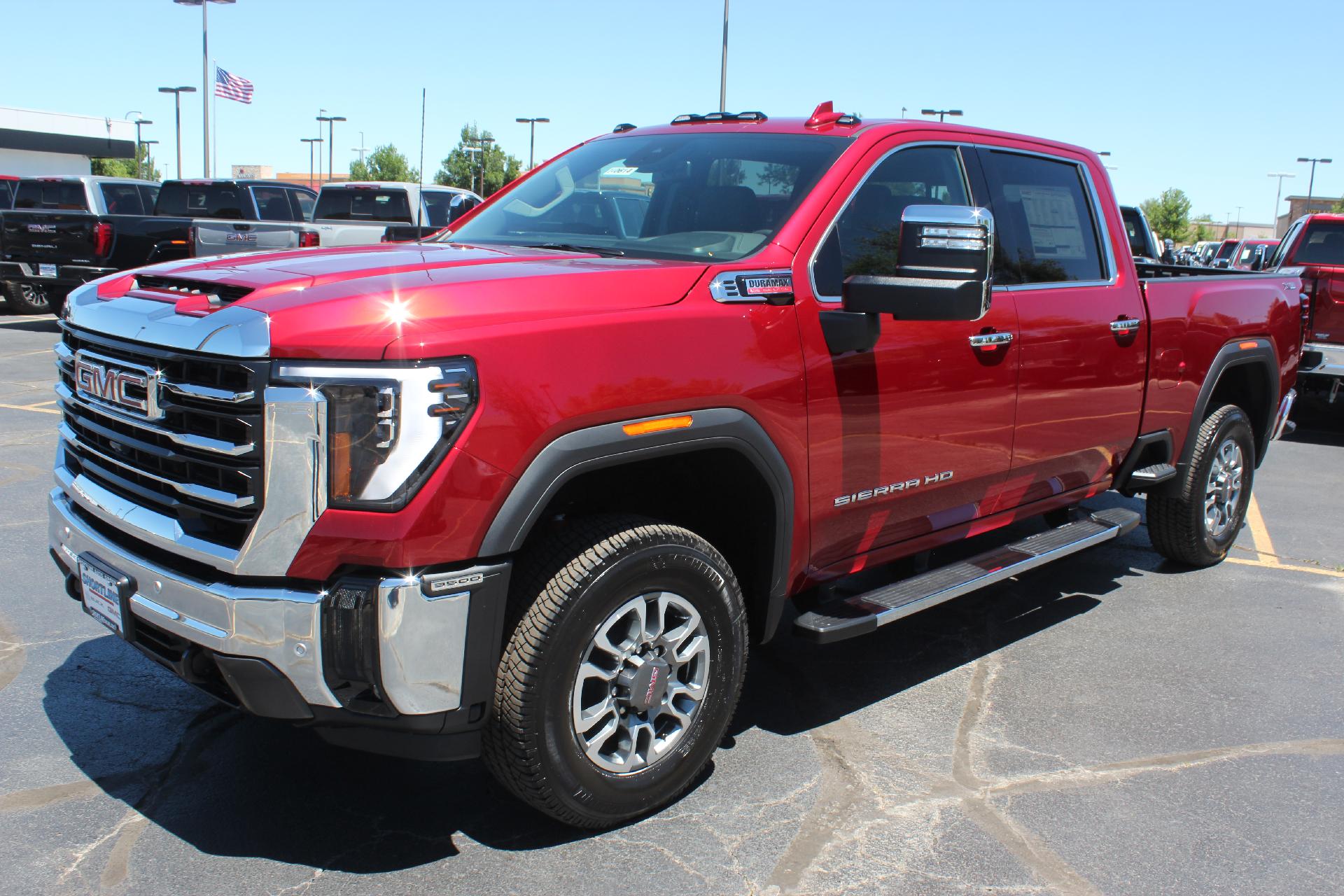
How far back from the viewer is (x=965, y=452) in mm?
4234

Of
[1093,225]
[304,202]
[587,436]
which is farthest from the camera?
[304,202]

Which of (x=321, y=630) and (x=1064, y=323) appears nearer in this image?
(x=321, y=630)

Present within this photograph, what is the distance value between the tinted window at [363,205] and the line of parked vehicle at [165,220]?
15 mm

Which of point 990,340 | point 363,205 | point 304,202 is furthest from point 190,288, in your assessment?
point 304,202

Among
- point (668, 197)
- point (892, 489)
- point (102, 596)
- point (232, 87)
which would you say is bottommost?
point (102, 596)

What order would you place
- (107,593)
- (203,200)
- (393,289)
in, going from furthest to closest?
(203,200) → (107,593) → (393,289)

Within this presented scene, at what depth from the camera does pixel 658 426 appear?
3107 mm

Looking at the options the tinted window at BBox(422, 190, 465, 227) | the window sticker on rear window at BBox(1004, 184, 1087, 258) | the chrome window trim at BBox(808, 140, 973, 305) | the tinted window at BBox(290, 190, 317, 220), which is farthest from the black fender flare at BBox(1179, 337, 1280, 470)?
the tinted window at BBox(290, 190, 317, 220)

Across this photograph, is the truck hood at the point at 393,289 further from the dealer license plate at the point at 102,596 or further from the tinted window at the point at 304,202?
the tinted window at the point at 304,202

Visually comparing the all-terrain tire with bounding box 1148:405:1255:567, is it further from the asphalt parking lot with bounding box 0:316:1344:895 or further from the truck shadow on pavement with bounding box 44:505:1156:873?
the truck shadow on pavement with bounding box 44:505:1156:873

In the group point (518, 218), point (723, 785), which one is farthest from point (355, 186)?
point (723, 785)

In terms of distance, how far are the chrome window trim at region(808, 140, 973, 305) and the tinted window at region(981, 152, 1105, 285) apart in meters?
0.18

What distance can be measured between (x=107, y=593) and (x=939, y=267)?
2.45m

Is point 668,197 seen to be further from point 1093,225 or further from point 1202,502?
point 1202,502
